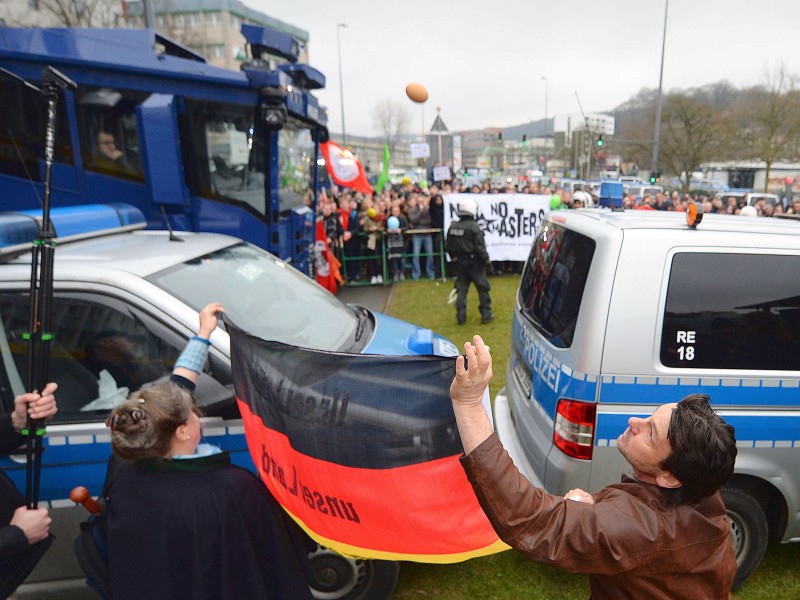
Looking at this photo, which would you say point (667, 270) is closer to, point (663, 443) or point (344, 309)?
point (663, 443)

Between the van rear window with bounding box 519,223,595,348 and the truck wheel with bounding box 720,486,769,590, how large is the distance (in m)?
1.18

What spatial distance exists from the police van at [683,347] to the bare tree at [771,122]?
3471 cm

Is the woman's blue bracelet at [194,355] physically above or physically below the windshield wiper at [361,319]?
above

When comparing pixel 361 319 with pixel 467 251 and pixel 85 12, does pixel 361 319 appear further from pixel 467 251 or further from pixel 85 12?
pixel 85 12

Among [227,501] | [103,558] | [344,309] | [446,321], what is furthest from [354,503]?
[446,321]

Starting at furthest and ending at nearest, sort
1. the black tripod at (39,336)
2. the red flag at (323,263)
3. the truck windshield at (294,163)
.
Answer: the red flag at (323,263) < the truck windshield at (294,163) < the black tripod at (39,336)

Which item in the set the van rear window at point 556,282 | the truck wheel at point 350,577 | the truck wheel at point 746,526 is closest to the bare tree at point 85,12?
the van rear window at point 556,282

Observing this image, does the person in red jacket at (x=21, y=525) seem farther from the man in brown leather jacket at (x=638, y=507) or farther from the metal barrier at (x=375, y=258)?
the metal barrier at (x=375, y=258)

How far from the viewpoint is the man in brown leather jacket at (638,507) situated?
137 cm

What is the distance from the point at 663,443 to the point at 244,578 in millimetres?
1417

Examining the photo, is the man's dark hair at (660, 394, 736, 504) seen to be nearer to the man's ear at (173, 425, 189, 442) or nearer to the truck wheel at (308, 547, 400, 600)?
the man's ear at (173, 425, 189, 442)

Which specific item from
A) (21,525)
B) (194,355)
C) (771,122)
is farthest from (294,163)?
(771,122)

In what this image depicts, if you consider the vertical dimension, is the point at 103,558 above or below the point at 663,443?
below

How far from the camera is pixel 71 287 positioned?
2750mm
